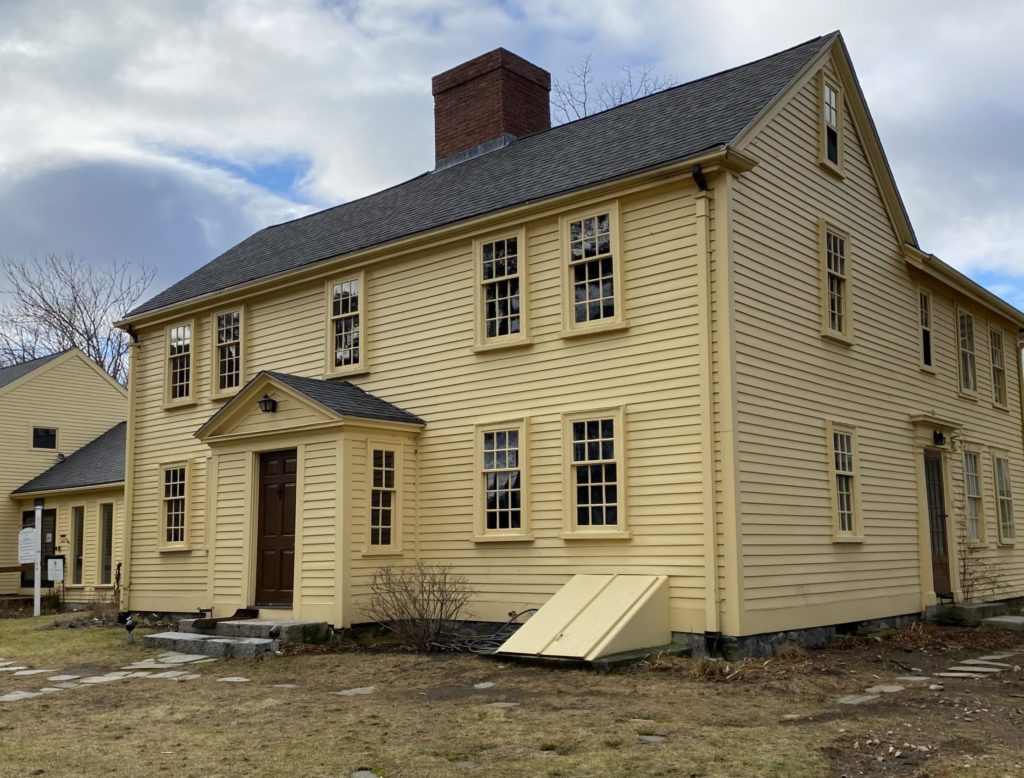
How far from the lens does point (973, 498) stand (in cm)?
1742

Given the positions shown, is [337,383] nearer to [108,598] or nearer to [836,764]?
[836,764]

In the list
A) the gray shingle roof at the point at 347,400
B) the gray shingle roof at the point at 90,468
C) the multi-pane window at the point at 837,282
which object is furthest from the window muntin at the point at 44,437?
the multi-pane window at the point at 837,282

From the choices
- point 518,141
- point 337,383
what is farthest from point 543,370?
point 518,141

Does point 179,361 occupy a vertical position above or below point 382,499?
above

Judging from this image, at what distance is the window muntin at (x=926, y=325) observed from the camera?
16.7m

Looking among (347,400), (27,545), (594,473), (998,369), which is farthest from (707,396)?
(27,545)

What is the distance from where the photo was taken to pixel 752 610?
11.3m

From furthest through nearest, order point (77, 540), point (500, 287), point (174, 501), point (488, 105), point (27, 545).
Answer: point (77, 540)
point (27, 545)
point (488, 105)
point (174, 501)
point (500, 287)

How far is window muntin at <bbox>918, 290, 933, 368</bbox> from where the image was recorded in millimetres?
16719

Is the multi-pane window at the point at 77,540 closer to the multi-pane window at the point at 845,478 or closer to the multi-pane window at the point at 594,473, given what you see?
the multi-pane window at the point at 594,473

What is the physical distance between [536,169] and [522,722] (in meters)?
9.32

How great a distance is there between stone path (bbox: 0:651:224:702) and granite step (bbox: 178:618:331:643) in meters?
0.74

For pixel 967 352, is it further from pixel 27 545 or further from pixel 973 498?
pixel 27 545

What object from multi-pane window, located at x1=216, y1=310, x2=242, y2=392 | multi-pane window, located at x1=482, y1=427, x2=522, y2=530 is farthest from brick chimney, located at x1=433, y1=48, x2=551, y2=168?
multi-pane window, located at x1=482, y1=427, x2=522, y2=530
